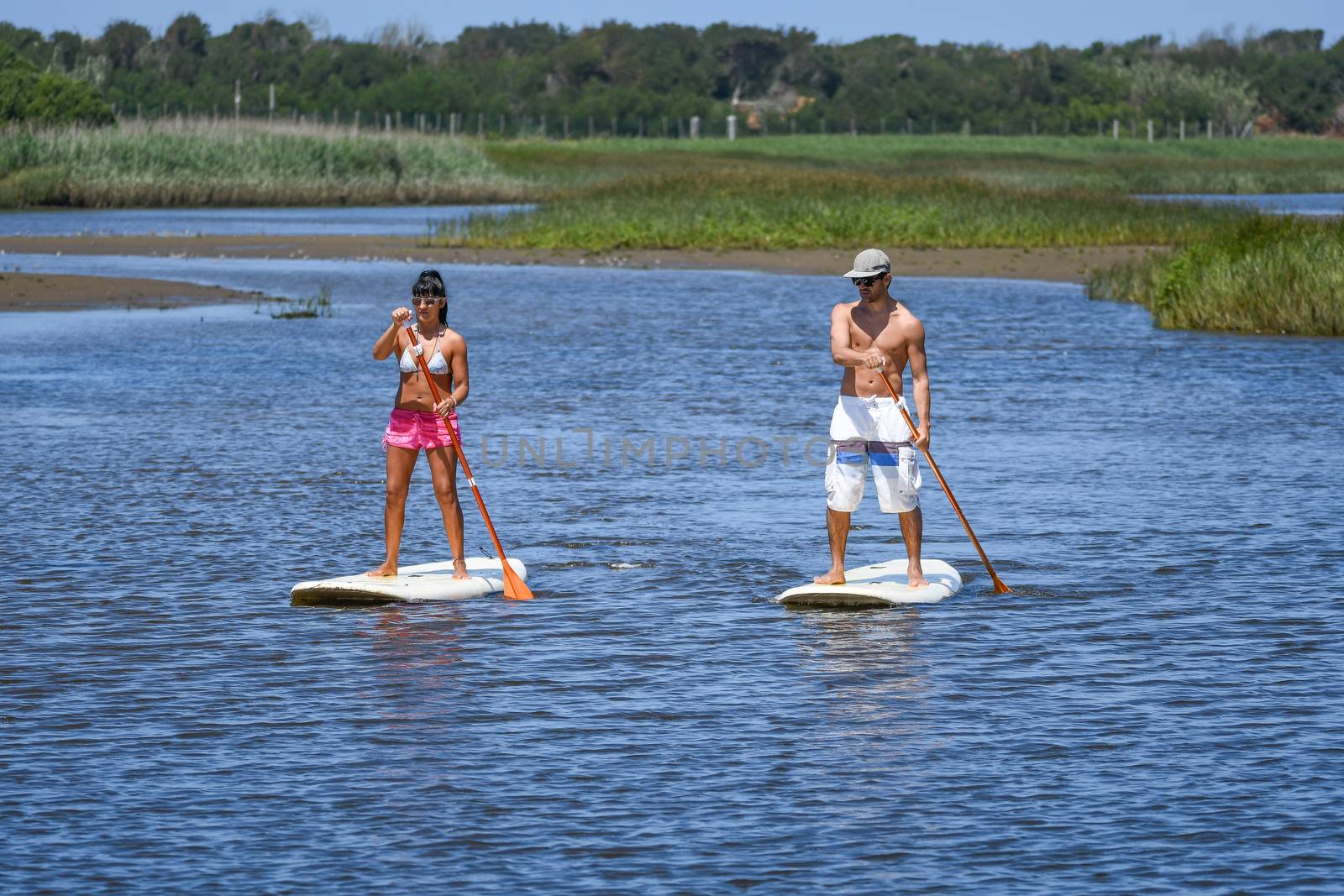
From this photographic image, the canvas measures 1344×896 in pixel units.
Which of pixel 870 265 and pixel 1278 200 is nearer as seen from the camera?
pixel 870 265

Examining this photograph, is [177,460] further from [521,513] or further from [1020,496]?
[1020,496]

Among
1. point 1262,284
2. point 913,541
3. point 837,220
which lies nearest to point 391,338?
point 913,541

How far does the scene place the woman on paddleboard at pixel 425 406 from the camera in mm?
10969

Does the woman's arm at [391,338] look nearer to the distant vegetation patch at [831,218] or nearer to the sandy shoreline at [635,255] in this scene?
the sandy shoreline at [635,255]

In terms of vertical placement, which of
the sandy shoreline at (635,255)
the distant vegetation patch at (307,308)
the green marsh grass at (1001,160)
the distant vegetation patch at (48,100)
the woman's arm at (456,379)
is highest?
the distant vegetation patch at (48,100)

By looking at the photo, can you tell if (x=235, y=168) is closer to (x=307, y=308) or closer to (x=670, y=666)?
(x=307, y=308)

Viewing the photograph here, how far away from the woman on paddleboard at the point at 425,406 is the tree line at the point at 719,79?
4370 inches

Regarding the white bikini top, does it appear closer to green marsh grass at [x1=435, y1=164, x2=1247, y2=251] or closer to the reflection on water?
the reflection on water

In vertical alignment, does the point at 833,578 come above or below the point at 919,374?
below

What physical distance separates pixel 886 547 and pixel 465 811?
243 inches

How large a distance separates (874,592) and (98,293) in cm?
2715

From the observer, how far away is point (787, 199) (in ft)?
173

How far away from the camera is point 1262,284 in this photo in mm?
29141

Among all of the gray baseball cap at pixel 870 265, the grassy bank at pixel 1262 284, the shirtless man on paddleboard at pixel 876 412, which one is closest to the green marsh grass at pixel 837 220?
the grassy bank at pixel 1262 284
